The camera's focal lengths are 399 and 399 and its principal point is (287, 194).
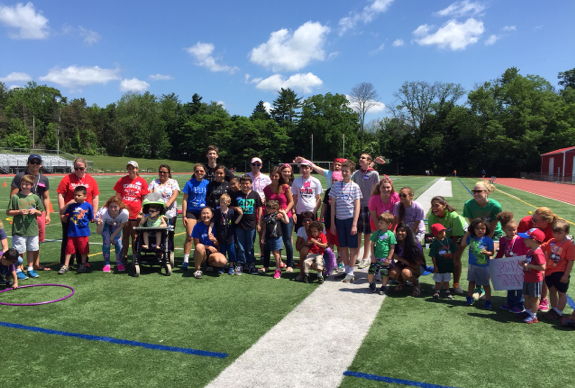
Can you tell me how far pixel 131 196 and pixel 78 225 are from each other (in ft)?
3.19

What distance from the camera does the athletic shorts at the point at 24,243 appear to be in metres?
6.31

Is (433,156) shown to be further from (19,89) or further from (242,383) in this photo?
(19,89)

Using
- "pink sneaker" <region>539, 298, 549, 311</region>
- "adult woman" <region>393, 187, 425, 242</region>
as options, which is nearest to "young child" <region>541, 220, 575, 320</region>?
"pink sneaker" <region>539, 298, 549, 311</region>

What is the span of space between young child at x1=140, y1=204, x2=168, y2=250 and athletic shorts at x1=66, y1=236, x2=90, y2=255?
39.7 inches

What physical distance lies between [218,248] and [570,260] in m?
5.07

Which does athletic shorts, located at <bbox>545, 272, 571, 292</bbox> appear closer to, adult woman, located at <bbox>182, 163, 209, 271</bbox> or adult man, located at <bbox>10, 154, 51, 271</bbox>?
adult woman, located at <bbox>182, 163, 209, 271</bbox>

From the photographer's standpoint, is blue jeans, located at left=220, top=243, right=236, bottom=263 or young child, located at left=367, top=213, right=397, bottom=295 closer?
young child, located at left=367, top=213, right=397, bottom=295

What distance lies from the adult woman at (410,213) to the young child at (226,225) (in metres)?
2.62

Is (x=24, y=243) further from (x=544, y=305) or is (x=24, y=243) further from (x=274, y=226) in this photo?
(x=544, y=305)

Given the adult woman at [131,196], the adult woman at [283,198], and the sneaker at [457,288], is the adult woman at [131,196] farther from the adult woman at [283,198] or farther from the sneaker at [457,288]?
the sneaker at [457,288]

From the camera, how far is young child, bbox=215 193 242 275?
22.3ft

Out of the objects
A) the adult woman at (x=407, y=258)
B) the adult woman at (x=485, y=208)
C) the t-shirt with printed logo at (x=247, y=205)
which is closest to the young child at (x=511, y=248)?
the adult woman at (x=485, y=208)

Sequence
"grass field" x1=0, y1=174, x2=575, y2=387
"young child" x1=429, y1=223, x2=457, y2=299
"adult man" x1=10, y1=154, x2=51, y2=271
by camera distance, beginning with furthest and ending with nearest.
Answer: "adult man" x1=10, y1=154, x2=51, y2=271
"young child" x1=429, y1=223, x2=457, y2=299
"grass field" x1=0, y1=174, x2=575, y2=387

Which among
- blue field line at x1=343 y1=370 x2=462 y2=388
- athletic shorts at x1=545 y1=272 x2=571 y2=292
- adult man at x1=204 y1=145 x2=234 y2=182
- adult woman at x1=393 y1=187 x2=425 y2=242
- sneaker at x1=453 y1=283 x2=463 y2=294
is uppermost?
adult man at x1=204 y1=145 x2=234 y2=182
